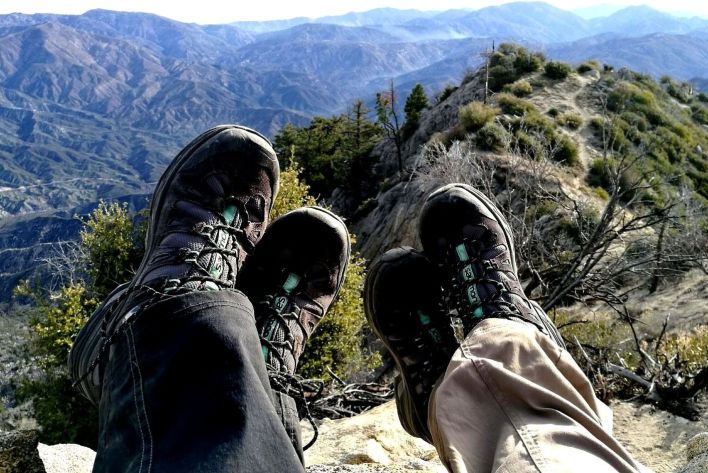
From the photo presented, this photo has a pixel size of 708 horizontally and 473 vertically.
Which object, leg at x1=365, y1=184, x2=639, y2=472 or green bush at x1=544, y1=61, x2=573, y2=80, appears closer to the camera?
leg at x1=365, y1=184, x2=639, y2=472

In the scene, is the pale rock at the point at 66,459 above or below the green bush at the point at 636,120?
above

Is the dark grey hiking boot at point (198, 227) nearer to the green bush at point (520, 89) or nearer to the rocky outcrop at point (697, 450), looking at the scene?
the rocky outcrop at point (697, 450)

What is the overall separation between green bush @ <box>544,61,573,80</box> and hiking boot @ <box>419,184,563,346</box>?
73.7ft

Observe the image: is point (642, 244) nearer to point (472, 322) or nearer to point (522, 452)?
point (472, 322)

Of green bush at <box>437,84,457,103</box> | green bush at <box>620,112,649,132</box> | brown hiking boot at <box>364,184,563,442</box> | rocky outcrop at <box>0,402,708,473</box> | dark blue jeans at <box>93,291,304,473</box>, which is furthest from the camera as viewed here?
green bush at <box>437,84,457,103</box>

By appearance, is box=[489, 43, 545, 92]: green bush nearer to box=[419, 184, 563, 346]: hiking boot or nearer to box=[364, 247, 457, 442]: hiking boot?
box=[419, 184, 563, 346]: hiking boot

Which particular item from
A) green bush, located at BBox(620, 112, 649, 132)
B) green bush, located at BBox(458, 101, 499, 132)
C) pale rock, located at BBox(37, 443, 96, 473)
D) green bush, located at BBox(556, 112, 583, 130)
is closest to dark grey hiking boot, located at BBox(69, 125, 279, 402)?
pale rock, located at BBox(37, 443, 96, 473)

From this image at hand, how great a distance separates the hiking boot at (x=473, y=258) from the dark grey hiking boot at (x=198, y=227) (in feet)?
3.33

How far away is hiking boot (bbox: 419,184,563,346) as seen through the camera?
2617 millimetres

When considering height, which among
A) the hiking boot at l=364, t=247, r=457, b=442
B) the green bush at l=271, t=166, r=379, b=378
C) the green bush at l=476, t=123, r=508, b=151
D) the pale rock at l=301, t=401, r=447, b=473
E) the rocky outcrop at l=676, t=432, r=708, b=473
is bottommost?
the green bush at l=271, t=166, r=379, b=378

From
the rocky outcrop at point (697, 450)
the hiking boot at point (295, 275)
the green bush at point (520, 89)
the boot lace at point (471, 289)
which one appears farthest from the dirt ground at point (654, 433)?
the green bush at point (520, 89)

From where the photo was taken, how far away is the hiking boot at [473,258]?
2.62 m

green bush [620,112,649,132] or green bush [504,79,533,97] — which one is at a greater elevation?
green bush [504,79,533,97]

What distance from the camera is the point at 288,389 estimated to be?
7.42ft
